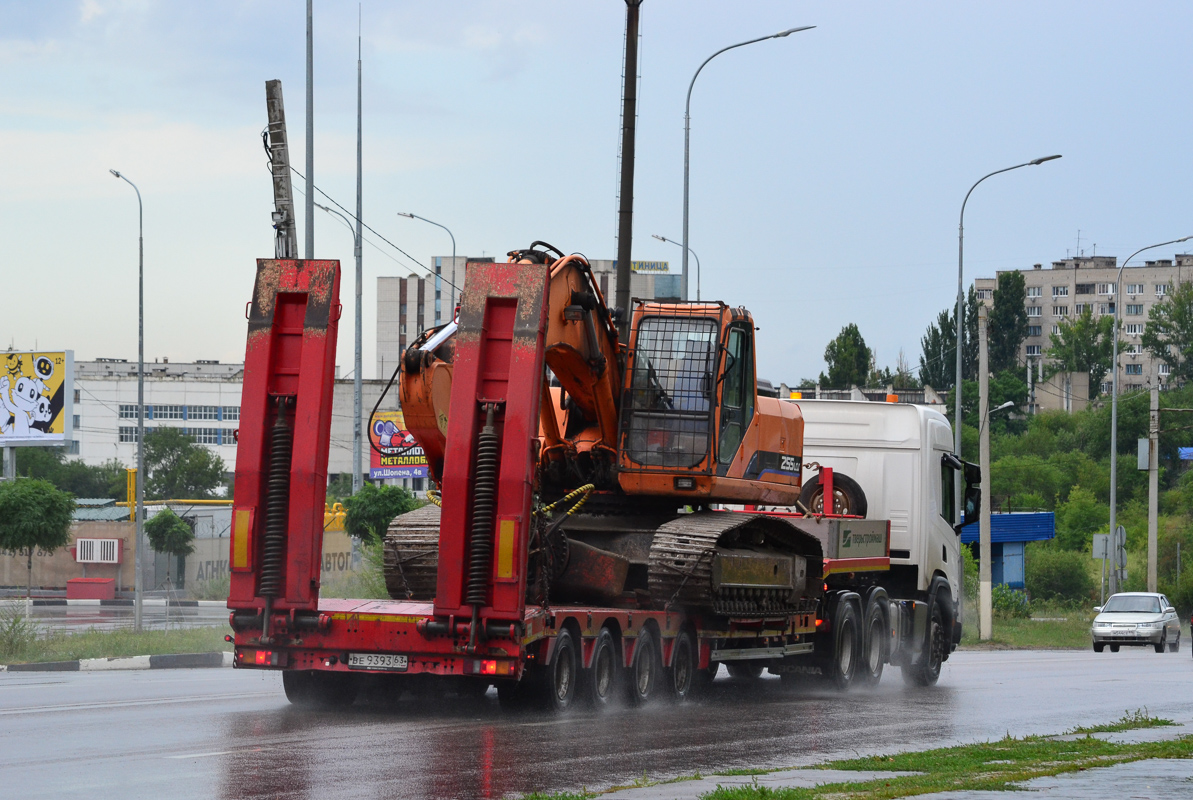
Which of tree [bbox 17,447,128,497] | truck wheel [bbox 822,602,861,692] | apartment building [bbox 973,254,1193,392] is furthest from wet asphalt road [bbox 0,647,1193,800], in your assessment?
apartment building [bbox 973,254,1193,392]

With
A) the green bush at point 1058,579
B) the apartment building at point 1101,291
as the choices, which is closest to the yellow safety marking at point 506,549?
the green bush at point 1058,579

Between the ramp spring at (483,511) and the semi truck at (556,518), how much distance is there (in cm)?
2

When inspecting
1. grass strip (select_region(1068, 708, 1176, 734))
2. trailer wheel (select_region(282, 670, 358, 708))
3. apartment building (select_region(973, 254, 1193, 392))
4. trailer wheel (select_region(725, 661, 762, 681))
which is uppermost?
apartment building (select_region(973, 254, 1193, 392))

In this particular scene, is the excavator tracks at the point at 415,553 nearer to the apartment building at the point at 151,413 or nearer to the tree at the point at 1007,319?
the apartment building at the point at 151,413

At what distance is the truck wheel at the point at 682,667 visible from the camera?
53.8 feet

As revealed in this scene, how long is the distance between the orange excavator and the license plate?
2006 millimetres

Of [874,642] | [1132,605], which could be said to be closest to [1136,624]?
[1132,605]

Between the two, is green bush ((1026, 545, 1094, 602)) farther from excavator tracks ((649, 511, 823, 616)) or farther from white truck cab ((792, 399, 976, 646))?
excavator tracks ((649, 511, 823, 616))

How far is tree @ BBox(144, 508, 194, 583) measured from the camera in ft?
214

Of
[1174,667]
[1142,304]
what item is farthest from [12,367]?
[1142,304]

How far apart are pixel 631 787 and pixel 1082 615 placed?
48.2 metres

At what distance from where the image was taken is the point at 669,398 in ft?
54.2

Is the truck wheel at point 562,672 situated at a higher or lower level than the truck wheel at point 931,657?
higher

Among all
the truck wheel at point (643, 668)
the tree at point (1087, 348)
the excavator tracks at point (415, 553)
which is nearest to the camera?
the truck wheel at point (643, 668)
